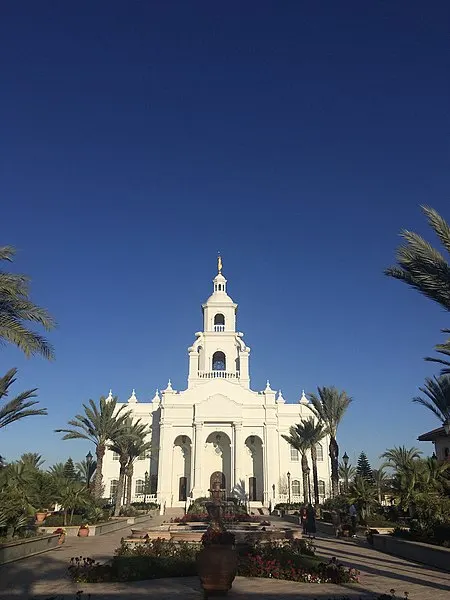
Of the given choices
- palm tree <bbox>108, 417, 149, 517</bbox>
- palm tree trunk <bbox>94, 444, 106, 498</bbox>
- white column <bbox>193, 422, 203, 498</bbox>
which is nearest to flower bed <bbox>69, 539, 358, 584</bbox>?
palm tree trunk <bbox>94, 444, 106, 498</bbox>

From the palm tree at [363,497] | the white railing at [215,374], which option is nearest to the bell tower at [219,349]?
the white railing at [215,374]

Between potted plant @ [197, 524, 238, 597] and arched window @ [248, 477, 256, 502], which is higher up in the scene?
arched window @ [248, 477, 256, 502]

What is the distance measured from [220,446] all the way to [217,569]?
48.2 m

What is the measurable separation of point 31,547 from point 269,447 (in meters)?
38.1

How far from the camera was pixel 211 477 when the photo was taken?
55312 millimetres

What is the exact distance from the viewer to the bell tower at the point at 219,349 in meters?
60.3

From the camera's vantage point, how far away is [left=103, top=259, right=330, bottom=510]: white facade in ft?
174

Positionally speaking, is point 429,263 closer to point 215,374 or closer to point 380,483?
point 380,483

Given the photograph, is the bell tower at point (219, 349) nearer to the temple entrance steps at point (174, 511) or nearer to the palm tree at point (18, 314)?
the temple entrance steps at point (174, 511)

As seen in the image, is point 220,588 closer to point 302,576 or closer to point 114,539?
point 302,576

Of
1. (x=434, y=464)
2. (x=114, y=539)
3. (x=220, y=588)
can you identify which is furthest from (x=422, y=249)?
(x=114, y=539)

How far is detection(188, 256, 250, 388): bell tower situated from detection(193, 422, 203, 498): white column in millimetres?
6123

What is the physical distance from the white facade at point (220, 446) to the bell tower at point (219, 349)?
46cm

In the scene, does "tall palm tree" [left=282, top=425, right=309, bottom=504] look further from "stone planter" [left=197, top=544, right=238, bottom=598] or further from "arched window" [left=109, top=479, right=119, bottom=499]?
"stone planter" [left=197, top=544, right=238, bottom=598]
